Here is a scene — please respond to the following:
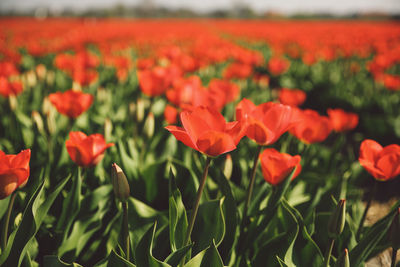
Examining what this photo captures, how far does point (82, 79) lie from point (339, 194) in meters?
2.24

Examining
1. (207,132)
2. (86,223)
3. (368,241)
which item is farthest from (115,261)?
(368,241)

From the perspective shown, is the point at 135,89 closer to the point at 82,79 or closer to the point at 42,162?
the point at 82,79

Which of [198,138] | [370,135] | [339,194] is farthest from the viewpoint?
[370,135]

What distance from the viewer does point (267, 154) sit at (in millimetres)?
1126

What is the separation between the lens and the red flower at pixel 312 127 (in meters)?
1.46

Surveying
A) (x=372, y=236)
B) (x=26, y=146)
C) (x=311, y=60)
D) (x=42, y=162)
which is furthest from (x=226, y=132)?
(x=311, y=60)

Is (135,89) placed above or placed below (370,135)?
above

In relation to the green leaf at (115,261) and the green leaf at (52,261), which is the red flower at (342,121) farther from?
the green leaf at (52,261)

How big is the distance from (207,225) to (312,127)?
0.73 metres

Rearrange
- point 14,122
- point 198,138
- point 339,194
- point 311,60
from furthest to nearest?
point 311,60, point 14,122, point 339,194, point 198,138

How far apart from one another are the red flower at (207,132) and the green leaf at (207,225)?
1.08ft

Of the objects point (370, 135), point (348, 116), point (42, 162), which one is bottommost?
point (370, 135)

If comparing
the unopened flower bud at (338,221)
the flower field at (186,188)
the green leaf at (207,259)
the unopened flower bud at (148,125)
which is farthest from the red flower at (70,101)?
the unopened flower bud at (338,221)

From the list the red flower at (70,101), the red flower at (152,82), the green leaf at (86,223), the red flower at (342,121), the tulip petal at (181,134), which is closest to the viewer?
the tulip petal at (181,134)
